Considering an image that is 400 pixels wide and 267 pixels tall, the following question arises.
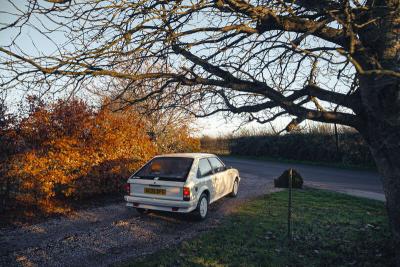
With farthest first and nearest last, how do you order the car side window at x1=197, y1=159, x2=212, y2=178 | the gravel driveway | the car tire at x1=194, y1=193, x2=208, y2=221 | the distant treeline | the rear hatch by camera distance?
the distant treeline < the car side window at x1=197, y1=159, x2=212, y2=178 < the car tire at x1=194, y1=193, x2=208, y2=221 < the rear hatch < the gravel driveway

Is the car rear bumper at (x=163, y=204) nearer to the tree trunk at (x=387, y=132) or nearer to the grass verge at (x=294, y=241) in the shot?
the grass verge at (x=294, y=241)

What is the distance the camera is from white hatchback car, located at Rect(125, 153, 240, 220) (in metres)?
6.11

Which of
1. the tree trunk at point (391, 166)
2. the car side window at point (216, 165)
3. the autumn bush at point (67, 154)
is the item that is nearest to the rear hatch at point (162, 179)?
the car side window at point (216, 165)

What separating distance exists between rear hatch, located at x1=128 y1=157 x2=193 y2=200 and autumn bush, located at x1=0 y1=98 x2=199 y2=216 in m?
1.70

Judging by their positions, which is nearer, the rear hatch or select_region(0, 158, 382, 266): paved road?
select_region(0, 158, 382, 266): paved road

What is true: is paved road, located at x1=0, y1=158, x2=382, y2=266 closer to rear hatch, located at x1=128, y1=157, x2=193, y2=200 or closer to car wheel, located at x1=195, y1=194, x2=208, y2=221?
car wheel, located at x1=195, y1=194, x2=208, y2=221

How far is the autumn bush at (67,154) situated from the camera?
24.0 ft

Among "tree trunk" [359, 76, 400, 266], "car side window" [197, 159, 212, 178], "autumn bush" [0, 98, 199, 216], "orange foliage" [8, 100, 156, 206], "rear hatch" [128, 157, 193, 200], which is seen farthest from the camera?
"orange foliage" [8, 100, 156, 206]

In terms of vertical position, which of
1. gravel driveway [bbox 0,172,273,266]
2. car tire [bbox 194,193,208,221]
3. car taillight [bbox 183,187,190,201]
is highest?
car taillight [bbox 183,187,190,201]

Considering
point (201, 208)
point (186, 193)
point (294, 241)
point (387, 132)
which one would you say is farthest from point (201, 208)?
point (387, 132)

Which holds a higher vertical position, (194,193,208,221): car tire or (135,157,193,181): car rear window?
(135,157,193,181): car rear window

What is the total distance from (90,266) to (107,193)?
5.75 metres

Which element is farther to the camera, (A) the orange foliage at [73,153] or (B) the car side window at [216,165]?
(B) the car side window at [216,165]

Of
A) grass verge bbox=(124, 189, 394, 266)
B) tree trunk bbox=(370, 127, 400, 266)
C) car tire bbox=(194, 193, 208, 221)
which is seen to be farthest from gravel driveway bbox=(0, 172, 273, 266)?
tree trunk bbox=(370, 127, 400, 266)
